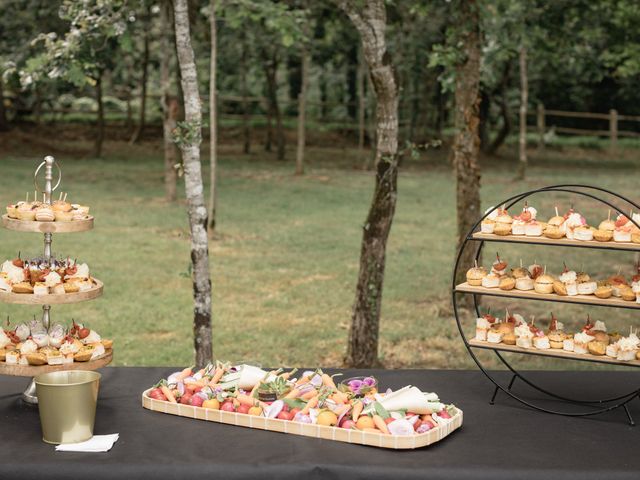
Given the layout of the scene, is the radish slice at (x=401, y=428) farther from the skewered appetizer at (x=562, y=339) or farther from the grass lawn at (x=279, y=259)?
the grass lawn at (x=279, y=259)

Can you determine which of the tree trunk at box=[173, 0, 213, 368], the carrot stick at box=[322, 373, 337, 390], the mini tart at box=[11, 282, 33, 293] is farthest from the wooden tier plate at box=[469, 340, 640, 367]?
the tree trunk at box=[173, 0, 213, 368]

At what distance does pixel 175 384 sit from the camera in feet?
12.6

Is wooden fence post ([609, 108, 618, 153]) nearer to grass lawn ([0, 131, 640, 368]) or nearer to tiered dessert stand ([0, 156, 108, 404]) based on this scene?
grass lawn ([0, 131, 640, 368])

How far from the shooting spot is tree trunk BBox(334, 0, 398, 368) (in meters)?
6.36

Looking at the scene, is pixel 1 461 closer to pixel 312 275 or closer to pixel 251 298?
pixel 251 298

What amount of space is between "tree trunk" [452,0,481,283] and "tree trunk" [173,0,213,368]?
3463mm

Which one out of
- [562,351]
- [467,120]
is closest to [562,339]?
[562,351]

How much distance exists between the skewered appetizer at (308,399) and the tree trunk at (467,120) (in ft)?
16.6

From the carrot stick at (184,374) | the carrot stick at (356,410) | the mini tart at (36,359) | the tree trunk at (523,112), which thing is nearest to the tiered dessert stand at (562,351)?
the carrot stick at (356,410)

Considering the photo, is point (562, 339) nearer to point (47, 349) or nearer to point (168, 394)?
point (168, 394)

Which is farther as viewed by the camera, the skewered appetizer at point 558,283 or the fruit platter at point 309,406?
the skewered appetizer at point 558,283

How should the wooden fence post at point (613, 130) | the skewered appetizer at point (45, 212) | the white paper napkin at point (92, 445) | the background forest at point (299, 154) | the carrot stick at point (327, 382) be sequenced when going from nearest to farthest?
the white paper napkin at point (92, 445)
the carrot stick at point (327, 382)
the skewered appetizer at point (45, 212)
the background forest at point (299, 154)
the wooden fence post at point (613, 130)

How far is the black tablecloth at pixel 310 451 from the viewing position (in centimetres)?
313

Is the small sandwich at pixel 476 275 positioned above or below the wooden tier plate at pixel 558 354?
above
